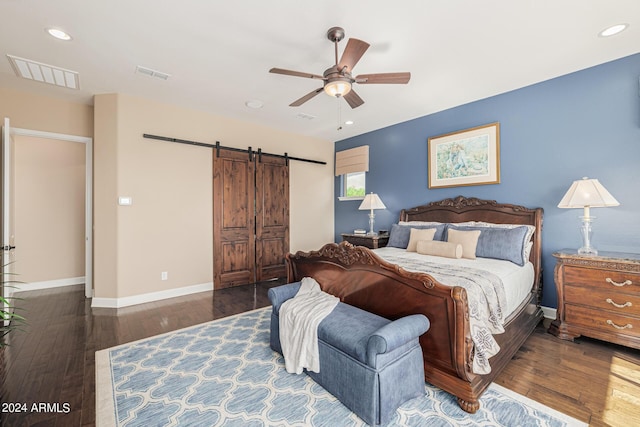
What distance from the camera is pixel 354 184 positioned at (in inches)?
245

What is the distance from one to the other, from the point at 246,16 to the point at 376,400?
302 centimetres

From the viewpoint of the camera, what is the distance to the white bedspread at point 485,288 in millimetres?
1917

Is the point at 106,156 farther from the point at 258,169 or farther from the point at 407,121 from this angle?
the point at 407,121

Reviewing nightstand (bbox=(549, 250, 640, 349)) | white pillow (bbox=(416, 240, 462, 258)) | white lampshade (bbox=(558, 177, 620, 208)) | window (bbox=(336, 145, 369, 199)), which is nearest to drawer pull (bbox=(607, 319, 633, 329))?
nightstand (bbox=(549, 250, 640, 349))

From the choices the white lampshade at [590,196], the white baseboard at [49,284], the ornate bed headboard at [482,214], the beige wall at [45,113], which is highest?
the beige wall at [45,113]

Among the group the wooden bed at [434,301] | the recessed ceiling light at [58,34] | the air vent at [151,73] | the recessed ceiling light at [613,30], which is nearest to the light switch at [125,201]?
the air vent at [151,73]

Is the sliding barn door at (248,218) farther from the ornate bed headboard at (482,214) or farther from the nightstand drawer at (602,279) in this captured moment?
the nightstand drawer at (602,279)

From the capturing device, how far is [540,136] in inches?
137

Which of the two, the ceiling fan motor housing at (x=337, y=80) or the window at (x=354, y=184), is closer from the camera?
the ceiling fan motor housing at (x=337, y=80)

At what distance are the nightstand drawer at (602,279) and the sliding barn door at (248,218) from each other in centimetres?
436

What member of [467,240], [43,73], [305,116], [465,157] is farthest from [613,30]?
[43,73]

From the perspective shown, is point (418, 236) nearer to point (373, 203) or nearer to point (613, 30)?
point (373, 203)

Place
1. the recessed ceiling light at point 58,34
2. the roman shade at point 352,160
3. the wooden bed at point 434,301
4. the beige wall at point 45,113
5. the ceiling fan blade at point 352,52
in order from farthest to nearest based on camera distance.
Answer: the roman shade at point 352,160 < the beige wall at point 45,113 < the recessed ceiling light at point 58,34 < the ceiling fan blade at point 352,52 < the wooden bed at point 434,301

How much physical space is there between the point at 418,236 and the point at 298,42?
2.83m
